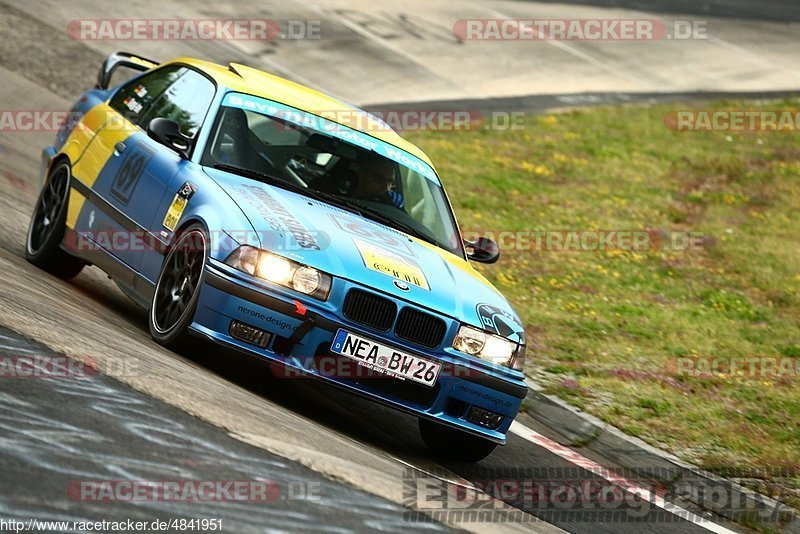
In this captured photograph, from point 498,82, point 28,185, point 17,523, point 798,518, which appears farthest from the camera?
point 498,82

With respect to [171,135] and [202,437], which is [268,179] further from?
[202,437]

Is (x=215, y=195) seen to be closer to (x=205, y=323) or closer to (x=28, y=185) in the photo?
(x=205, y=323)

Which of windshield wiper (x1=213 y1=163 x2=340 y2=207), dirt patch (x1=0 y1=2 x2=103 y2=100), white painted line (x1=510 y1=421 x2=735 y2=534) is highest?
dirt patch (x1=0 y1=2 x2=103 y2=100)

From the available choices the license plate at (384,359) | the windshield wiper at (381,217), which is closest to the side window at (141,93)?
the windshield wiper at (381,217)

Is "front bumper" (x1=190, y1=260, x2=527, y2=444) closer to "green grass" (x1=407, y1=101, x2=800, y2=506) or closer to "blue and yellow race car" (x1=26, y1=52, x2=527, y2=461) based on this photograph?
"blue and yellow race car" (x1=26, y1=52, x2=527, y2=461)

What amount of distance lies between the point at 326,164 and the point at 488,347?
1.76 metres

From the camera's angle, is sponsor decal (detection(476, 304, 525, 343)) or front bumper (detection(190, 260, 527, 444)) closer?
front bumper (detection(190, 260, 527, 444))

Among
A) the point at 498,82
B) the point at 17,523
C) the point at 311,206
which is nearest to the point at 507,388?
the point at 311,206

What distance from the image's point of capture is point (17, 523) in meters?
4.20

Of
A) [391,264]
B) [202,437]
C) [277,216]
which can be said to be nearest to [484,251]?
[391,264]

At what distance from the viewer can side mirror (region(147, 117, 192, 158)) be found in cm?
788

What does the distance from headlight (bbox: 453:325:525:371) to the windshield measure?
1.15 m

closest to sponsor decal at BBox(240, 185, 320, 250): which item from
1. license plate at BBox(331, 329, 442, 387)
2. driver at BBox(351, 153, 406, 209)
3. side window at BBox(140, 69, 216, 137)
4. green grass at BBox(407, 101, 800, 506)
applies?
license plate at BBox(331, 329, 442, 387)

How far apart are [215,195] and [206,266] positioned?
578 millimetres
